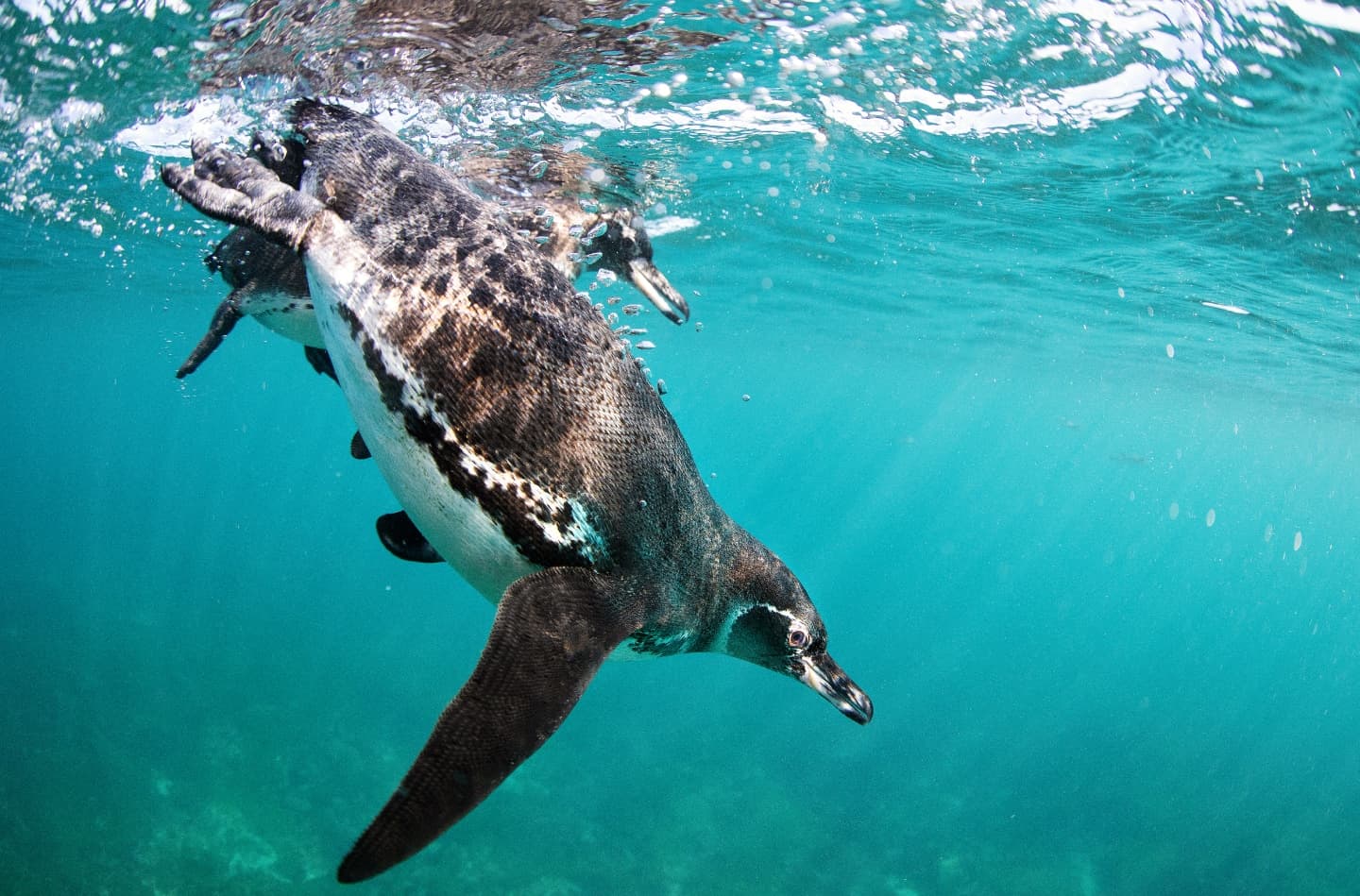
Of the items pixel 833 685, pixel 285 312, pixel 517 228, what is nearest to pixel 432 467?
pixel 517 228

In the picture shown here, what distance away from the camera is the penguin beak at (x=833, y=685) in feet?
12.7

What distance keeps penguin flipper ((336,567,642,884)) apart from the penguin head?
823mm

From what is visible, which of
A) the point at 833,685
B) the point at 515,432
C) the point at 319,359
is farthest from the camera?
the point at 319,359

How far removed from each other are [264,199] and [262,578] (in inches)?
1064

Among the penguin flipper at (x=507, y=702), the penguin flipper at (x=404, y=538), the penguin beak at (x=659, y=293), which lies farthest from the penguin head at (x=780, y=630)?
the penguin beak at (x=659, y=293)

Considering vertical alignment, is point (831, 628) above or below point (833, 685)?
below

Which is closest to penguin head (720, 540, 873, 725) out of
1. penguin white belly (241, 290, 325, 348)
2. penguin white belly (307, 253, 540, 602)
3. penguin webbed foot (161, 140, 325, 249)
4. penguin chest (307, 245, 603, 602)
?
penguin chest (307, 245, 603, 602)

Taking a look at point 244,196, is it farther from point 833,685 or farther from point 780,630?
point 833,685

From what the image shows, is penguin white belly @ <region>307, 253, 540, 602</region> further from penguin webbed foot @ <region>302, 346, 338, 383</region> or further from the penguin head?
penguin webbed foot @ <region>302, 346, 338, 383</region>

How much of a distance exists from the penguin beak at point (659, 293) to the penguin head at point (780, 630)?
2.39 meters

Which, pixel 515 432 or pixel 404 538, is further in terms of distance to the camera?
pixel 404 538

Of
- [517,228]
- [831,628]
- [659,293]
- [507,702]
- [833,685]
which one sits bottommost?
[831,628]

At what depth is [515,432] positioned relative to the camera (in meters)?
3.05

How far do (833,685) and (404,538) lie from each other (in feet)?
7.19
